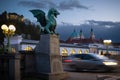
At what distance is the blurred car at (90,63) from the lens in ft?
59.5

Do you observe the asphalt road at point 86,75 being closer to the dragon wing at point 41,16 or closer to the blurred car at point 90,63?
the blurred car at point 90,63

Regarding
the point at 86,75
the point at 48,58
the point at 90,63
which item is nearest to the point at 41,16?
the point at 48,58

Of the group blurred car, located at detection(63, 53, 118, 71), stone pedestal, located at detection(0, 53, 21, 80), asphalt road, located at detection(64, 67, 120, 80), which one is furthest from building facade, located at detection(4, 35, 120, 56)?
stone pedestal, located at detection(0, 53, 21, 80)

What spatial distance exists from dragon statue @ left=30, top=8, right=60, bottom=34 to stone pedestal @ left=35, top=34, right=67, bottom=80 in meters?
0.45

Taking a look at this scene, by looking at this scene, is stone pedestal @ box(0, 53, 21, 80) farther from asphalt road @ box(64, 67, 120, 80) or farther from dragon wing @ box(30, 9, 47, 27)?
asphalt road @ box(64, 67, 120, 80)

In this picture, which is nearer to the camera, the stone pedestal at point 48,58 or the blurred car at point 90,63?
the stone pedestal at point 48,58

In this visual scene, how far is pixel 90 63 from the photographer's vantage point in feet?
60.4

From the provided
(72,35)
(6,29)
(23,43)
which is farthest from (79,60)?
(72,35)

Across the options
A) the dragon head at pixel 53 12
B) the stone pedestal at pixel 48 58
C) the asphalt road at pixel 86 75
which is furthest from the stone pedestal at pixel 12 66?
the dragon head at pixel 53 12

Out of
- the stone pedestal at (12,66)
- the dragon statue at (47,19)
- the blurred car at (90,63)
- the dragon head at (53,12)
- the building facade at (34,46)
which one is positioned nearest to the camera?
the stone pedestal at (12,66)

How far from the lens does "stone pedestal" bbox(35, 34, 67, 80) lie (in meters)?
12.5

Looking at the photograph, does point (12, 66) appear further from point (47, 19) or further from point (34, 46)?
point (34, 46)

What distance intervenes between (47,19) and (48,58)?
212cm

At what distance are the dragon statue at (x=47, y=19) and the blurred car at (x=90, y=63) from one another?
5871 millimetres
